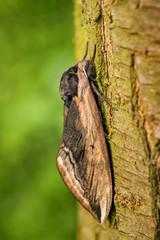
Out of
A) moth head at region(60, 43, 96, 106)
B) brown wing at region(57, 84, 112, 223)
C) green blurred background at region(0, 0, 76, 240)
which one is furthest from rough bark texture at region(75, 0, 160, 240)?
green blurred background at region(0, 0, 76, 240)

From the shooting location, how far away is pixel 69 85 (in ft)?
6.19

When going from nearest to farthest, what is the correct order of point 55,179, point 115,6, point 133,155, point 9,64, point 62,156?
point 115,6, point 133,155, point 62,156, point 55,179, point 9,64

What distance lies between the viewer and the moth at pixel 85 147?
1642 mm

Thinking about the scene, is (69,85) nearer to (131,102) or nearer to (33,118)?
(131,102)

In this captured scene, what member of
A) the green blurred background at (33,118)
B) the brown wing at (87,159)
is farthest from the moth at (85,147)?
the green blurred background at (33,118)


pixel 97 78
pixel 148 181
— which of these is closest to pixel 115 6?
pixel 97 78

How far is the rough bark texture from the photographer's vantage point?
4.03 ft

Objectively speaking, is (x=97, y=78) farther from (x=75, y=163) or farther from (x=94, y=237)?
(x=94, y=237)

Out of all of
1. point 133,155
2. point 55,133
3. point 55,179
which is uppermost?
point 133,155

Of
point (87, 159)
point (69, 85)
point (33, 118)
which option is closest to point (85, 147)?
point (87, 159)

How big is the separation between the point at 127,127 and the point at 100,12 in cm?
59

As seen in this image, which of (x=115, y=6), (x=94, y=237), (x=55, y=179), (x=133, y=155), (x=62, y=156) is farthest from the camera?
(x=55, y=179)

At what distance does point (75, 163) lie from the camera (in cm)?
176

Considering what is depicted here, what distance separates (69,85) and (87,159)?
483mm
